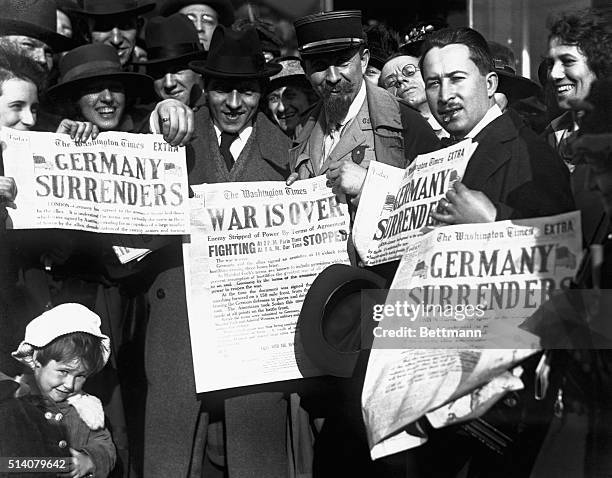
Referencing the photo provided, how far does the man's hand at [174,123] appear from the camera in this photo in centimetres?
389

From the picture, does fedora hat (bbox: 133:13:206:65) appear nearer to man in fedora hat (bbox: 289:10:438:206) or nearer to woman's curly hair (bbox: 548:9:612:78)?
man in fedora hat (bbox: 289:10:438:206)

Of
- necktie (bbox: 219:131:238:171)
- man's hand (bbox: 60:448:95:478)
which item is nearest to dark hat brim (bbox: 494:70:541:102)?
necktie (bbox: 219:131:238:171)

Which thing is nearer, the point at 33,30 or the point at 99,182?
the point at 99,182

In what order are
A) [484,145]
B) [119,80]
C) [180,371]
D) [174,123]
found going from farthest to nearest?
[119,80]
[180,371]
[174,123]
[484,145]

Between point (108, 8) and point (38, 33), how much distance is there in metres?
0.74

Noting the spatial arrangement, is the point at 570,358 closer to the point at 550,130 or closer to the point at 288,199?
the point at 550,130

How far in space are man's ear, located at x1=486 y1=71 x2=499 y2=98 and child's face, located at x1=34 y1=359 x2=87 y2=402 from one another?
67.1 inches

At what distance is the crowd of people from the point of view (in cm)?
329

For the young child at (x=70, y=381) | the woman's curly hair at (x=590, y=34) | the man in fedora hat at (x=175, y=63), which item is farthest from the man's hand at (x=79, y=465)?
the woman's curly hair at (x=590, y=34)

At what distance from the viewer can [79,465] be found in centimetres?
366

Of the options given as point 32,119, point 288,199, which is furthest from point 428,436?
point 32,119

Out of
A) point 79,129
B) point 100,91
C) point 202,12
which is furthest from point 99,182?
point 202,12

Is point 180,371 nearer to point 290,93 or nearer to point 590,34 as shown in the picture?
point 290,93

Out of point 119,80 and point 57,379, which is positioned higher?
point 119,80
